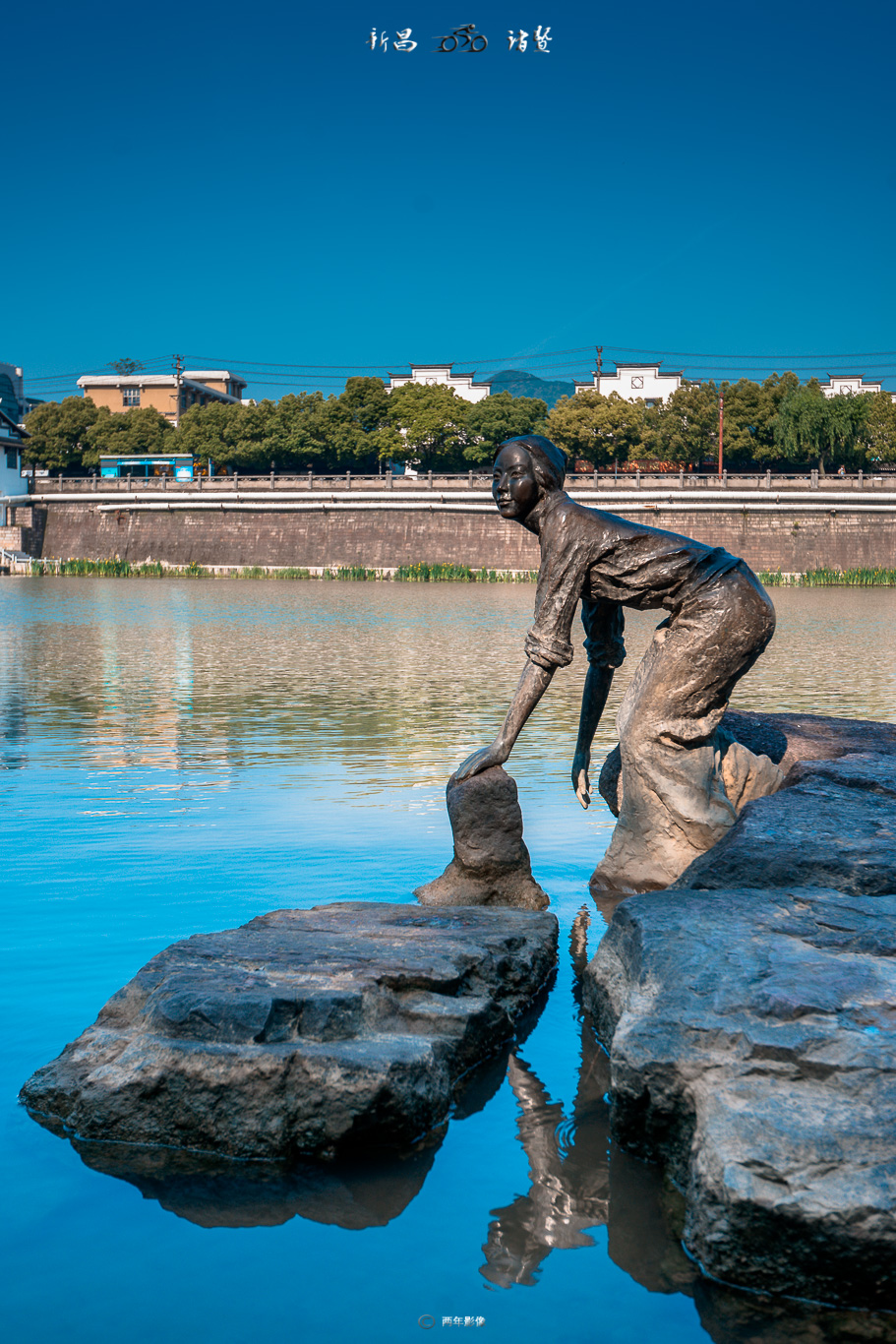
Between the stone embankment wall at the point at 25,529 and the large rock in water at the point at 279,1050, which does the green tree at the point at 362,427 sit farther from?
the large rock in water at the point at 279,1050

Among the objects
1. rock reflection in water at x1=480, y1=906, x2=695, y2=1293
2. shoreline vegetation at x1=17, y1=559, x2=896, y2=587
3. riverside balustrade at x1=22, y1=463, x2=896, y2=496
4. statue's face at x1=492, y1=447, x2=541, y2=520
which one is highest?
riverside balustrade at x1=22, y1=463, x2=896, y2=496

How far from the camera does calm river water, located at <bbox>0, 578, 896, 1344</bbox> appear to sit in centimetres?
246

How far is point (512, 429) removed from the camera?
206 feet

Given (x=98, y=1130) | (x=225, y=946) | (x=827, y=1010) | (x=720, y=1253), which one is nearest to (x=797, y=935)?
(x=827, y=1010)

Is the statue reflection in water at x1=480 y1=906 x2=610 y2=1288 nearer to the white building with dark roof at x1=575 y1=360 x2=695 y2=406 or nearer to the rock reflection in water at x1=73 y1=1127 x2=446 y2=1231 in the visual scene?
the rock reflection in water at x1=73 y1=1127 x2=446 y2=1231

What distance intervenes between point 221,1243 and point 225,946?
1331mm

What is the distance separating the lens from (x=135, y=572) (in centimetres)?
5088

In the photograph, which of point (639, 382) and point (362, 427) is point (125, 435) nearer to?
point (362, 427)

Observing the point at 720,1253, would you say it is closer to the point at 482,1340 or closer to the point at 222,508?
the point at 482,1340

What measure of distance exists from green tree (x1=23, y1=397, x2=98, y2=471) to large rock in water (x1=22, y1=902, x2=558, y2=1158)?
73.4m

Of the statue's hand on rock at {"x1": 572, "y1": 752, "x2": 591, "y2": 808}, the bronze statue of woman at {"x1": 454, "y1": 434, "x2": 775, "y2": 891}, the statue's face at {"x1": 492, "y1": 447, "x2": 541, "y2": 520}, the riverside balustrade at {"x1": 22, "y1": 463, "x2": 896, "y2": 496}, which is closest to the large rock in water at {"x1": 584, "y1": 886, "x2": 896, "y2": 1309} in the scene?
the bronze statue of woman at {"x1": 454, "y1": 434, "x2": 775, "y2": 891}

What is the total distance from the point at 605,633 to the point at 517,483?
2.87ft

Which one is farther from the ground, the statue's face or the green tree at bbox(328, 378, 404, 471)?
the green tree at bbox(328, 378, 404, 471)

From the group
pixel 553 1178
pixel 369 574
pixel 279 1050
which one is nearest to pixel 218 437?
pixel 369 574
